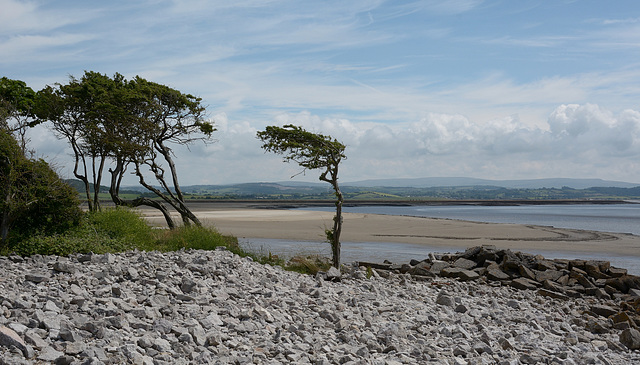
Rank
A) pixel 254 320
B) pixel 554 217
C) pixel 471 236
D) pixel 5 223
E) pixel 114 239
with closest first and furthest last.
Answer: pixel 254 320, pixel 5 223, pixel 114 239, pixel 471 236, pixel 554 217

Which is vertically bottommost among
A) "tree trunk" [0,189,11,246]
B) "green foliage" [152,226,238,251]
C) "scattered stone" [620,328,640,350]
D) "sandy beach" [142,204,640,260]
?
"sandy beach" [142,204,640,260]

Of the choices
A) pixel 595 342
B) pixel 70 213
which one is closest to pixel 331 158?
pixel 70 213

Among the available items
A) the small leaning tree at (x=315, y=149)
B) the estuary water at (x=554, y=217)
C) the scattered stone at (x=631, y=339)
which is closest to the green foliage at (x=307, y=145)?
the small leaning tree at (x=315, y=149)

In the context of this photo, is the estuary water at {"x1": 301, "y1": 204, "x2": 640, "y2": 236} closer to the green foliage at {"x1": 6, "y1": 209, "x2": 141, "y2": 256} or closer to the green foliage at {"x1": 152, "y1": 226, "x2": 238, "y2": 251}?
the green foliage at {"x1": 152, "y1": 226, "x2": 238, "y2": 251}

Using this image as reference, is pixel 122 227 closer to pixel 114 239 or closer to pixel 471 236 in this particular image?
pixel 114 239

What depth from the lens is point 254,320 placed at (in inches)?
285

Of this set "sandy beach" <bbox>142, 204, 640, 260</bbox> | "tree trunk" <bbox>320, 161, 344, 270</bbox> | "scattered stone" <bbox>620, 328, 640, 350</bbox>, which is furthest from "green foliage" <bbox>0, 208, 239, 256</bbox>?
"sandy beach" <bbox>142, 204, 640, 260</bbox>

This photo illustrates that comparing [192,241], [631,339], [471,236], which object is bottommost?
[471,236]

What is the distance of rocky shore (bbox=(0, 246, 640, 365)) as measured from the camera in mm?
5801

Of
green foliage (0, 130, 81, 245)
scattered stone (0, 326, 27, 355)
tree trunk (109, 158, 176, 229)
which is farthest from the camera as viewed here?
tree trunk (109, 158, 176, 229)

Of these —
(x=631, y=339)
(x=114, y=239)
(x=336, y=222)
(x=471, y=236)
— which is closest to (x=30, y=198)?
(x=114, y=239)

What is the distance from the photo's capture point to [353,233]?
3309cm

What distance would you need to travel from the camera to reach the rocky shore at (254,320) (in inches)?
228

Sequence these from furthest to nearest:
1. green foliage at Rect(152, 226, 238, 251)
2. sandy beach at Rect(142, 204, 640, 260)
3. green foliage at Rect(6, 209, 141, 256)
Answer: sandy beach at Rect(142, 204, 640, 260)
green foliage at Rect(152, 226, 238, 251)
green foliage at Rect(6, 209, 141, 256)
